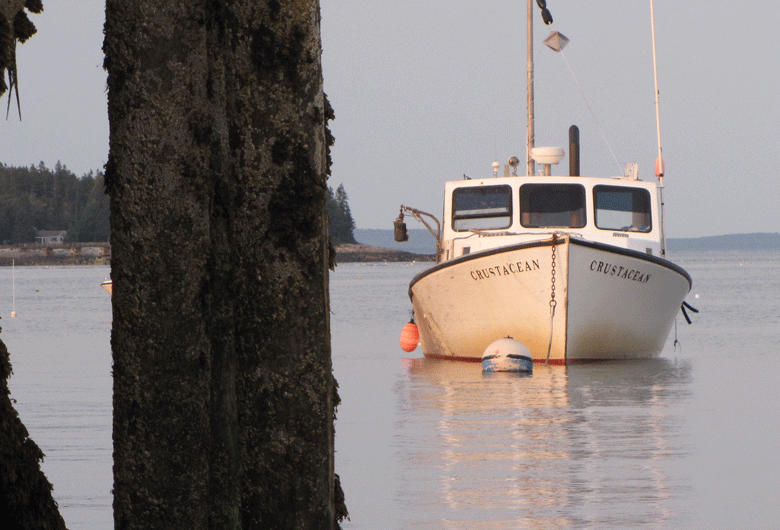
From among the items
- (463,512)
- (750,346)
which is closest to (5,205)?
(750,346)

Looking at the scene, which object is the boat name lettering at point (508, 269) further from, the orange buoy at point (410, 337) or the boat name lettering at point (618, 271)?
the orange buoy at point (410, 337)

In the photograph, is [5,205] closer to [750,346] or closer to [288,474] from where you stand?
[750,346]

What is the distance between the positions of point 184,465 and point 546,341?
1342 centimetres

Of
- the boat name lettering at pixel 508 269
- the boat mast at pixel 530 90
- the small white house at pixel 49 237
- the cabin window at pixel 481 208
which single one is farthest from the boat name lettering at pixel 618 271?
the small white house at pixel 49 237

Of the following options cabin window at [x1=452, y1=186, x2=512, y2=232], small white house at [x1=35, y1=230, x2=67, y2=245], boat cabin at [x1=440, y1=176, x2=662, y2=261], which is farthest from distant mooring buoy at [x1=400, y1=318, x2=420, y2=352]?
small white house at [x1=35, y1=230, x2=67, y2=245]

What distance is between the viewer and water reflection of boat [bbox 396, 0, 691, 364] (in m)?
15.4

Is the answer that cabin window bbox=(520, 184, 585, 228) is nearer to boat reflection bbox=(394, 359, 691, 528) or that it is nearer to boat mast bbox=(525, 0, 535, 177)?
boat mast bbox=(525, 0, 535, 177)

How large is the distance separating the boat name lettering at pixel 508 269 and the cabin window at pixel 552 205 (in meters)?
1.58

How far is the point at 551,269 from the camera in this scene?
50.0 ft

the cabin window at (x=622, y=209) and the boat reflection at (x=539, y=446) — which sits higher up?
the cabin window at (x=622, y=209)

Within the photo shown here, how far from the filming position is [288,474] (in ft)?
9.85

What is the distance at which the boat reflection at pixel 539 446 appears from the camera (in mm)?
6648

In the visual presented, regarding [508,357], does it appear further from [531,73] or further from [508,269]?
[531,73]

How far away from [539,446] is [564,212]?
828 centimetres
